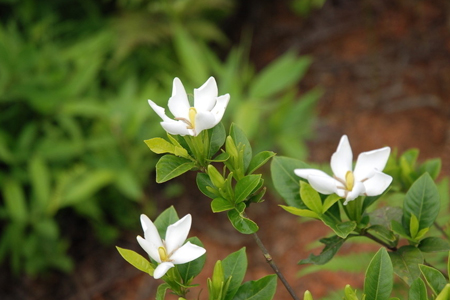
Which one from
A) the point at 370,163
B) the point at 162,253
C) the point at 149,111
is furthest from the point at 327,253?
the point at 149,111

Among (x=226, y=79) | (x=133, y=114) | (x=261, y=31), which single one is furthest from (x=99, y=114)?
(x=261, y=31)

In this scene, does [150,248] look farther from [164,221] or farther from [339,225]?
[339,225]

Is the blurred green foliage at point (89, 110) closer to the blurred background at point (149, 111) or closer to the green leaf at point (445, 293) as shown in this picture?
the blurred background at point (149, 111)

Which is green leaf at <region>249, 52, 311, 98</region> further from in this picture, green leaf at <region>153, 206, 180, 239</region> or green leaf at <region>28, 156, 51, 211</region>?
green leaf at <region>153, 206, 180, 239</region>

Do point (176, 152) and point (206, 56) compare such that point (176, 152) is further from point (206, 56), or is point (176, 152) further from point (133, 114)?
point (206, 56)

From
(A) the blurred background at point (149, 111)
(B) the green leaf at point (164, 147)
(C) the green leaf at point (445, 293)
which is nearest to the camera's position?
(C) the green leaf at point (445, 293)

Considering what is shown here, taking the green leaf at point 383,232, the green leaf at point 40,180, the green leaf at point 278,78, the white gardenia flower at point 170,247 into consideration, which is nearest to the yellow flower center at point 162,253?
the white gardenia flower at point 170,247

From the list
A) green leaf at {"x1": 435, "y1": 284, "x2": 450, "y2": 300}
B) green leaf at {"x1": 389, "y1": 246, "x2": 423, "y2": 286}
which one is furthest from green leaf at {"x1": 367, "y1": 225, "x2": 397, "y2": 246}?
green leaf at {"x1": 435, "y1": 284, "x2": 450, "y2": 300}
